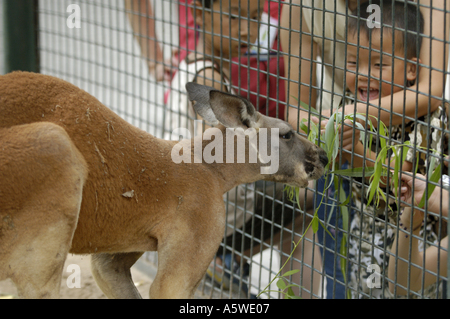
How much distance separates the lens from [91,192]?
6.86 feet

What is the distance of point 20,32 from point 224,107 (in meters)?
2.99

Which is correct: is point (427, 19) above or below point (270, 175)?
above

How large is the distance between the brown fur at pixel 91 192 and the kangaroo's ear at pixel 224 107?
6cm

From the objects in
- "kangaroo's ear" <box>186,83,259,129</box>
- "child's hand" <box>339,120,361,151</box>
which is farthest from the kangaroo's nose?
"kangaroo's ear" <box>186,83,259,129</box>

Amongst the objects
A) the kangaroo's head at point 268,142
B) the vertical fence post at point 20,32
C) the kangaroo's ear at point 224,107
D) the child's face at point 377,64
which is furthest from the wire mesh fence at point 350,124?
the vertical fence post at point 20,32

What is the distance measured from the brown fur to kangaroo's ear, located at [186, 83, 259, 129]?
62 mm

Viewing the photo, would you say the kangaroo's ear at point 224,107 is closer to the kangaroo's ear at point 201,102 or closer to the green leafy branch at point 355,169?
the kangaroo's ear at point 201,102

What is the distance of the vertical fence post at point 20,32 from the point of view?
4.64 m

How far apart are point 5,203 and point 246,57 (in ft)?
5.84

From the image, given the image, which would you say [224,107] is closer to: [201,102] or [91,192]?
[201,102]

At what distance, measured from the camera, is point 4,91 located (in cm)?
208

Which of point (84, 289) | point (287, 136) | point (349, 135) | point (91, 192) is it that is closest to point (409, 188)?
point (349, 135)
